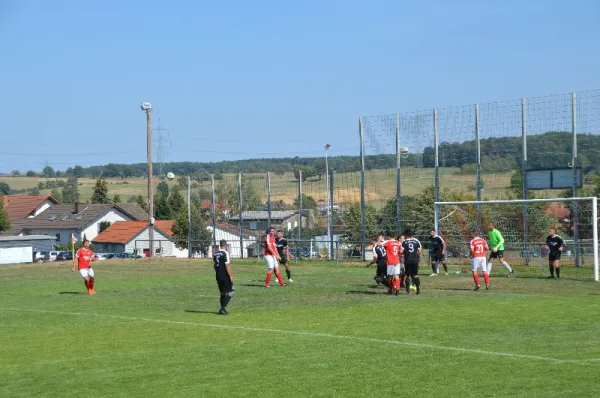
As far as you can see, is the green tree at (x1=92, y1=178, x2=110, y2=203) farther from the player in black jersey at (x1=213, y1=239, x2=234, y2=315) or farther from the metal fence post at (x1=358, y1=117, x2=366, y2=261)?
the player in black jersey at (x1=213, y1=239, x2=234, y2=315)

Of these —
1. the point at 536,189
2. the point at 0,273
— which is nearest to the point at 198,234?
the point at 0,273

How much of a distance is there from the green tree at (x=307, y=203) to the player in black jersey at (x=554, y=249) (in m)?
19.7

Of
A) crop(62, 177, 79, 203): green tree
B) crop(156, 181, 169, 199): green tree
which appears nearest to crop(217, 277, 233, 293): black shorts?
crop(156, 181, 169, 199): green tree

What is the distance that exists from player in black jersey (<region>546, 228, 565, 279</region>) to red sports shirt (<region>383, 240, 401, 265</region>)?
8334 mm

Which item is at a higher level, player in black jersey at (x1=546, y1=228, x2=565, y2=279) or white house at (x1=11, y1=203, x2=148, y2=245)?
white house at (x1=11, y1=203, x2=148, y2=245)

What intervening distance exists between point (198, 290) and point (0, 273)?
742 inches

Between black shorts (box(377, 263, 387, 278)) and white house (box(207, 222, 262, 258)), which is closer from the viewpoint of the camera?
black shorts (box(377, 263, 387, 278))

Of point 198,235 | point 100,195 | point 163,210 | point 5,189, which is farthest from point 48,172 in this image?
point 198,235

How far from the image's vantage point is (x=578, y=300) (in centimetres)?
2322

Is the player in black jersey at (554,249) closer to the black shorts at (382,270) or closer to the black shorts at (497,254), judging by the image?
the black shorts at (497,254)

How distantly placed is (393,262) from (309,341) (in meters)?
9.35

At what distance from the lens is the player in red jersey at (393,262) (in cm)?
2564

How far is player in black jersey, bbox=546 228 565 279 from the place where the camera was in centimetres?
3116

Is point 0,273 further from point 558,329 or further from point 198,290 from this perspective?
point 558,329
